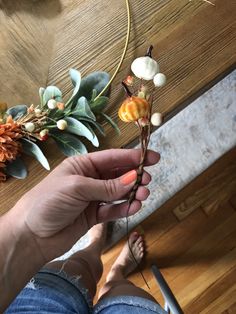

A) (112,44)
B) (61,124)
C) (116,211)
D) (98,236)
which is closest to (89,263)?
(98,236)

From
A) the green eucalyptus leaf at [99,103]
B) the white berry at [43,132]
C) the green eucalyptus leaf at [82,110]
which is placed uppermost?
the white berry at [43,132]

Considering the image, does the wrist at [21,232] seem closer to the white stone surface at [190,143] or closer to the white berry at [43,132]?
the white berry at [43,132]

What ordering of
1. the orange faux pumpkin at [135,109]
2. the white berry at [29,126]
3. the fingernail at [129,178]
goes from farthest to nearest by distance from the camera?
the white berry at [29,126] → the fingernail at [129,178] → the orange faux pumpkin at [135,109]

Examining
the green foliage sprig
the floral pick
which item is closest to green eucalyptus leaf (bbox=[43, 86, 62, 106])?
the green foliage sprig

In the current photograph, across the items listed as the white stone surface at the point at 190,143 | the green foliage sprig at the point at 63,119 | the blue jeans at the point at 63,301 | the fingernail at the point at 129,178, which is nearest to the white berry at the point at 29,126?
the green foliage sprig at the point at 63,119

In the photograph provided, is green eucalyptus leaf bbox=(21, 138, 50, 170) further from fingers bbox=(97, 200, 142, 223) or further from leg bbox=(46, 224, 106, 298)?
leg bbox=(46, 224, 106, 298)

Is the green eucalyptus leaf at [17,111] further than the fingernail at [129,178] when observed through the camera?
Yes

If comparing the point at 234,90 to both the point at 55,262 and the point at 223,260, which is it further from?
the point at 55,262
